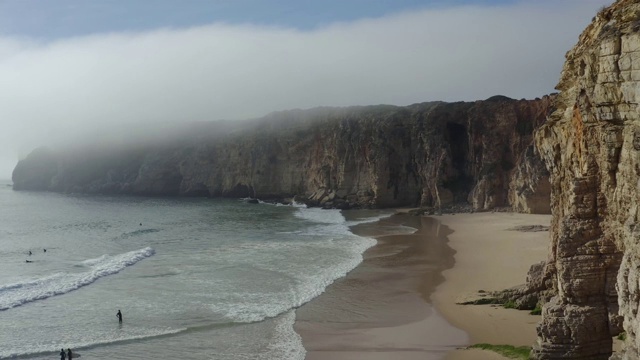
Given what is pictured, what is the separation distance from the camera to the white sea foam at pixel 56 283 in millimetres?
29294

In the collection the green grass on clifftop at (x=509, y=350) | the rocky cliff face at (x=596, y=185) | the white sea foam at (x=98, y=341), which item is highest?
the rocky cliff face at (x=596, y=185)

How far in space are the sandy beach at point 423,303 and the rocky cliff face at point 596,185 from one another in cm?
482

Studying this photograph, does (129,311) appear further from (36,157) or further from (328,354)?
(36,157)

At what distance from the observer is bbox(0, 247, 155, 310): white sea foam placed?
29.3m

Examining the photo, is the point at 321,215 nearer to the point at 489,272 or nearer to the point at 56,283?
the point at 489,272

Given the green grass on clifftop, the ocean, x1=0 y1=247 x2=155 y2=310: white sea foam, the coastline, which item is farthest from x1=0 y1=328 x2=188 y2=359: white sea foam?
the green grass on clifftop

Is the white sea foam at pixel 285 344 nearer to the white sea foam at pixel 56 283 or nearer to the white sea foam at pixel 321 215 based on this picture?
the white sea foam at pixel 56 283

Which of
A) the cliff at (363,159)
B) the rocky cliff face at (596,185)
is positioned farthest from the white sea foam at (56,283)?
the cliff at (363,159)

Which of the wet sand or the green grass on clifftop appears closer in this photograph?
the green grass on clifftop

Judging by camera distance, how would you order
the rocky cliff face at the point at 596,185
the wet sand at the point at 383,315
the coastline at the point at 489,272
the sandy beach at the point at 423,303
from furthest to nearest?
the wet sand at the point at 383,315
the sandy beach at the point at 423,303
the coastline at the point at 489,272
the rocky cliff face at the point at 596,185

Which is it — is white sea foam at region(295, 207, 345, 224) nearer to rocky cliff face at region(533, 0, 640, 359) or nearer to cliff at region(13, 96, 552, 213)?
cliff at region(13, 96, 552, 213)

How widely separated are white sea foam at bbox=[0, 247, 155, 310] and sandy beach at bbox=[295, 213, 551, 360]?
45.5 ft

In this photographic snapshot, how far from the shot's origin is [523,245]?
38.3 m

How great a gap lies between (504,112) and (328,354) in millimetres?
52736
